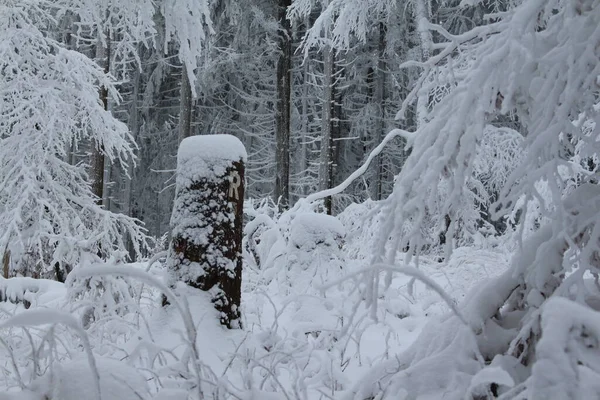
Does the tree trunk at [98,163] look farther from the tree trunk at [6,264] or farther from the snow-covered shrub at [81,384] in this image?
the snow-covered shrub at [81,384]

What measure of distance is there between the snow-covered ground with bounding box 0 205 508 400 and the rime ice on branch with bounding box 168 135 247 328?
14 centimetres

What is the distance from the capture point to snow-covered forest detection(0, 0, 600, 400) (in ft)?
3.97

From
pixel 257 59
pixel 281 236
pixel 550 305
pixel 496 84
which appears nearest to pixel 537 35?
pixel 496 84

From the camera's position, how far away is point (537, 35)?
4.55 feet

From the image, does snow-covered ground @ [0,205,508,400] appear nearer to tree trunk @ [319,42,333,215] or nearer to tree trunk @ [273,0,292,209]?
tree trunk @ [319,42,333,215]

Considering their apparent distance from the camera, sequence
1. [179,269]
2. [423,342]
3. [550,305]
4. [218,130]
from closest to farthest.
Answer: [550,305], [423,342], [179,269], [218,130]

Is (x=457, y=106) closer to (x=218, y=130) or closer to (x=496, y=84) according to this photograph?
(x=496, y=84)

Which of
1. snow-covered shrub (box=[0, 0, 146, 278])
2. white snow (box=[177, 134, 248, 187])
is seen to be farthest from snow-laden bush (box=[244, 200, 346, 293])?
snow-covered shrub (box=[0, 0, 146, 278])

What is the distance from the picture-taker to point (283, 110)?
16141mm

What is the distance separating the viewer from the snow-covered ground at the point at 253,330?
1.27 m

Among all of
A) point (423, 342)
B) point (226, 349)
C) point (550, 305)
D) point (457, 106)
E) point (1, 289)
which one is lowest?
point (1, 289)

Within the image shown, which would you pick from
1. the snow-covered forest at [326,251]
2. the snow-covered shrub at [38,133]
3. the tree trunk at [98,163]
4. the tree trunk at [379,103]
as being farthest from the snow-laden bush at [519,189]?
the tree trunk at [379,103]

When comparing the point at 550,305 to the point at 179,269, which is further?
the point at 179,269

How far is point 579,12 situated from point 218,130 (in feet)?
63.7
